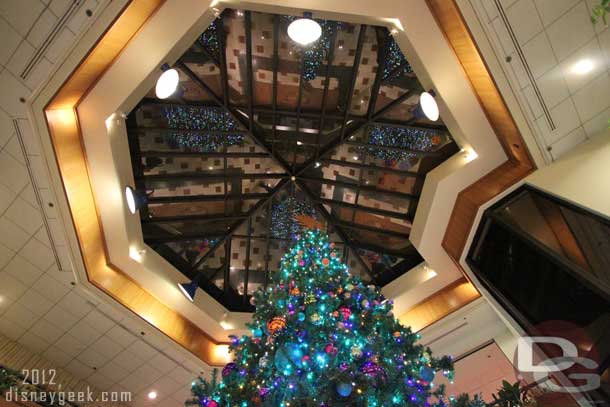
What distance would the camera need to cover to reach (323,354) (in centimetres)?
397

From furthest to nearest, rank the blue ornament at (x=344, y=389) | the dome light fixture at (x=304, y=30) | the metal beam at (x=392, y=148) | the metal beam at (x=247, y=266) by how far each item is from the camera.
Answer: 1. the metal beam at (x=247, y=266)
2. the metal beam at (x=392, y=148)
3. the dome light fixture at (x=304, y=30)
4. the blue ornament at (x=344, y=389)

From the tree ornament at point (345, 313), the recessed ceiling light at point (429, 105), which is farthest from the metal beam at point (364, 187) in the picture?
the tree ornament at point (345, 313)

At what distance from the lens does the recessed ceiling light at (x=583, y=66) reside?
14.5ft

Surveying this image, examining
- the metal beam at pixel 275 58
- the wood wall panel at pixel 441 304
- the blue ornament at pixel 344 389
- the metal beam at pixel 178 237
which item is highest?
the metal beam at pixel 275 58

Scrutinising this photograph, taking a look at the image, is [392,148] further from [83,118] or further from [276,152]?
[83,118]

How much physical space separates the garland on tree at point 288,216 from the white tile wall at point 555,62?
411 centimetres

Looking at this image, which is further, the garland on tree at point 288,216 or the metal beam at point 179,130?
the garland on tree at point 288,216

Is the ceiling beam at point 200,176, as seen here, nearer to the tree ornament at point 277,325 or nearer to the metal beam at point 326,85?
the metal beam at point 326,85

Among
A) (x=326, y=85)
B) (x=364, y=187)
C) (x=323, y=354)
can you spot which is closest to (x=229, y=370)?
(x=323, y=354)

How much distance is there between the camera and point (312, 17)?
4.77 meters

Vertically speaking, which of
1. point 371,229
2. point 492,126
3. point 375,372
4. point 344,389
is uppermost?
point 371,229

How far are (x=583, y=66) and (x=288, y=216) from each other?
5.12 m

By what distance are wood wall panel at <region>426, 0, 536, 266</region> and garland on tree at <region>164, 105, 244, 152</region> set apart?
11.2 ft

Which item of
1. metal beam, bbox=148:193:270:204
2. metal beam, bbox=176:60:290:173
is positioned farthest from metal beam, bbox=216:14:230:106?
metal beam, bbox=148:193:270:204
